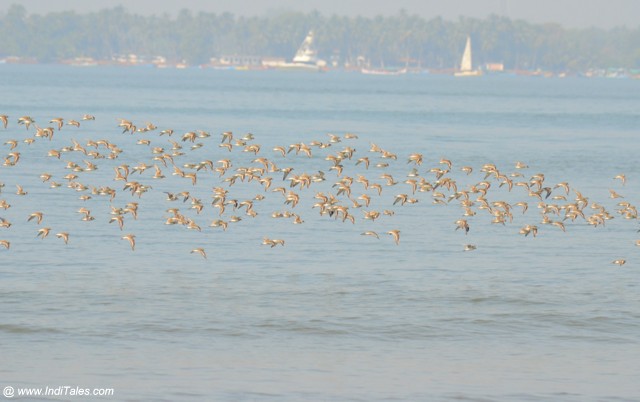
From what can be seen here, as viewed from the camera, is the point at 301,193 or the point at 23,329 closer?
the point at 23,329

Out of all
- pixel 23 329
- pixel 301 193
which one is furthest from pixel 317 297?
pixel 301 193

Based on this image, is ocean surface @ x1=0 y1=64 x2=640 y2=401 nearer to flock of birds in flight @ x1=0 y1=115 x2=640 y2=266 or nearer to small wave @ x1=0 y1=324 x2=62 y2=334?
small wave @ x1=0 y1=324 x2=62 y2=334

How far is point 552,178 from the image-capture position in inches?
2677

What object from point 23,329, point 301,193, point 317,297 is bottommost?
point 301,193

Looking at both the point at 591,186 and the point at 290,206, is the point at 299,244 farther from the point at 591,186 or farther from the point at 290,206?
the point at 591,186

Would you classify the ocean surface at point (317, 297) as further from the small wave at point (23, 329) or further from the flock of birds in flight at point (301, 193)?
the flock of birds in flight at point (301, 193)

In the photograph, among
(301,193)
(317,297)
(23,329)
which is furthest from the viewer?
(301,193)

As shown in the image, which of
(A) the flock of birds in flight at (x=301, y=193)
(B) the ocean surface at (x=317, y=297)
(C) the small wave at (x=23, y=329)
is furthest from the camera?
(A) the flock of birds in flight at (x=301, y=193)

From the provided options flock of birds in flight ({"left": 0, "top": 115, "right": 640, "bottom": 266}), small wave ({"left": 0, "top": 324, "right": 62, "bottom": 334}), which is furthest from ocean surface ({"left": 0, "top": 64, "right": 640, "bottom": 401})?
flock of birds in flight ({"left": 0, "top": 115, "right": 640, "bottom": 266})

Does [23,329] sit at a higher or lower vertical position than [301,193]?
higher

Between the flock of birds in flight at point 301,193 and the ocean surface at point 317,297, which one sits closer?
the ocean surface at point 317,297

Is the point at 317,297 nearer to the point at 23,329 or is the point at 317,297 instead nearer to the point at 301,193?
the point at 23,329

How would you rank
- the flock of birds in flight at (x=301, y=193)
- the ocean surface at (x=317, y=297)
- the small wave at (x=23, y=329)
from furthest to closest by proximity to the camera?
1. the flock of birds in flight at (x=301, y=193)
2. the small wave at (x=23, y=329)
3. the ocean surface at (x=317, y=297)

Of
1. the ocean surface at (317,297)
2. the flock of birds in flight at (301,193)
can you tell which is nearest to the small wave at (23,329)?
the ocean surface at (317,297)
